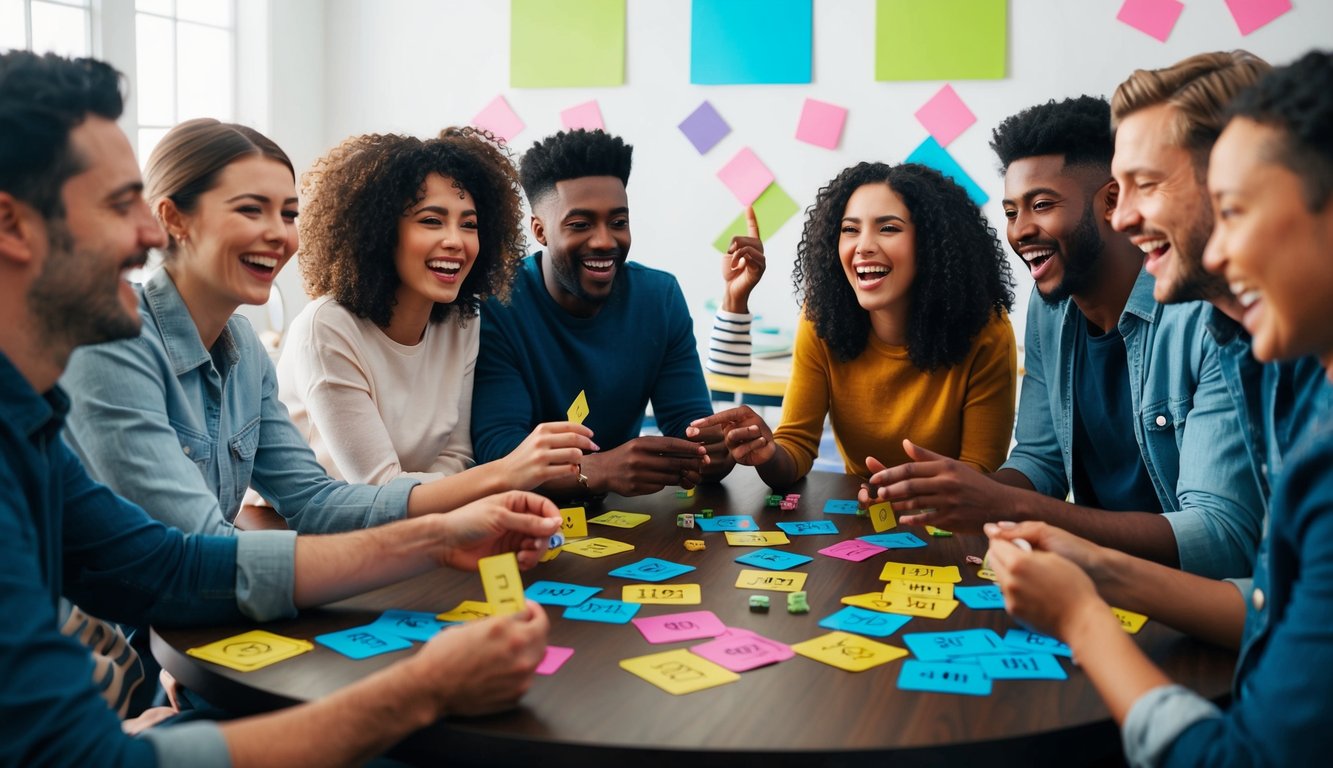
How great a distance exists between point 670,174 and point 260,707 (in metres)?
3.91

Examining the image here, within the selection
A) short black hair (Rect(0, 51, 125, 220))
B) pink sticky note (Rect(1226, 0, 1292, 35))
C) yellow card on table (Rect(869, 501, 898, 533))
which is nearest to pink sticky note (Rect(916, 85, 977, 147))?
pink sticky note (Rect(1226, 0, 1292, 35))

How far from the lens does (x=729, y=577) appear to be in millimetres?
1693

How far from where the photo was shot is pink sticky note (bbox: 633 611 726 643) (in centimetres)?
143

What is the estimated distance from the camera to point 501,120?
516 cm

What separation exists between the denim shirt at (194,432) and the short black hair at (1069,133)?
4.96 feet

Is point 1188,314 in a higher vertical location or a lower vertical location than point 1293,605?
higher

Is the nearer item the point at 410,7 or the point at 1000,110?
the point at 1000,110

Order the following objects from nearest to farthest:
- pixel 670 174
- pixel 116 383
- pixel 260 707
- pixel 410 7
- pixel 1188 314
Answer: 1. pixel 260 707
2. pixel 116 383
3. pixel 1188 314
4. pixel 670 174
5. pixel 410 7

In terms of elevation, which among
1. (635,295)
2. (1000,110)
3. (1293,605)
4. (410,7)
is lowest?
(1293,605)

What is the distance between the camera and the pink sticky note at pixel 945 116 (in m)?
4.39

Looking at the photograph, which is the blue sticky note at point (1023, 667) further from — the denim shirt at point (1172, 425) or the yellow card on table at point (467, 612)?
the yellow card on table at point (467, 612)

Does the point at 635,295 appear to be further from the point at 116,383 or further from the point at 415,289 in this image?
the point at 116,383

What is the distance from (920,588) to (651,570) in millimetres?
409

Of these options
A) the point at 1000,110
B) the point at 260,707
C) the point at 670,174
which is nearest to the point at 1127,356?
the point at 260,707
